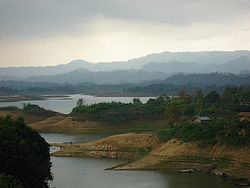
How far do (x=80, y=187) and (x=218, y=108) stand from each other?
34849 millimetres

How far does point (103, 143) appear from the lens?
137 feet

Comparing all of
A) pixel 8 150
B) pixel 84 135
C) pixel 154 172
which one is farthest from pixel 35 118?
pixel 8 150

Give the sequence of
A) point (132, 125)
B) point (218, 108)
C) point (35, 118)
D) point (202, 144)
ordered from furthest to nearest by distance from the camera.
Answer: point (35, 118) → point (132, 125) → point (218, 108) → point (202, 144)

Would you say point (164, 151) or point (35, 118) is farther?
point (35, 118)

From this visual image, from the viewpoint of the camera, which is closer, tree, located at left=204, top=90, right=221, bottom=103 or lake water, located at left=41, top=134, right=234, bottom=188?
lake water, located at left=41, top=134, right=234, bottom=188

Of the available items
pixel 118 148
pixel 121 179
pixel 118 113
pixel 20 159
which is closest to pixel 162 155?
pixel 121 179

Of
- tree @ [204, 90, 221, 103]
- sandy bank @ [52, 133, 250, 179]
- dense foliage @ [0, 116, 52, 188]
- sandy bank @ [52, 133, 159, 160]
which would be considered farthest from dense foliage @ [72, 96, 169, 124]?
dense foliage @ [0, 116, 52, 188]

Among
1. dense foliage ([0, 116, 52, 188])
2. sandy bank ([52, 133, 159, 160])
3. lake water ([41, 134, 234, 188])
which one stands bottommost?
lake water ([41, 134, 234, 188])

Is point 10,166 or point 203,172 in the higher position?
point 10,166

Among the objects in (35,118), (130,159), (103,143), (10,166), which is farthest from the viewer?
(35,118)

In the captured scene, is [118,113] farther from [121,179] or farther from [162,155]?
[121,179]

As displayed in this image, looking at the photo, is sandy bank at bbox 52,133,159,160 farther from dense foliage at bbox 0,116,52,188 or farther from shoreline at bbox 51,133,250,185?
dense foliage at bbox 0,116,52,188

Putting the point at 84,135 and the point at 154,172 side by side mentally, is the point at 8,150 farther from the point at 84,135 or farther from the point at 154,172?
the point at 84,135

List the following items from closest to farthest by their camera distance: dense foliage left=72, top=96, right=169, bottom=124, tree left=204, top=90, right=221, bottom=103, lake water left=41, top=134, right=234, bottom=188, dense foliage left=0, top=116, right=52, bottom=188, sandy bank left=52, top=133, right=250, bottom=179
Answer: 1. dense foliage left=0, top=116, right=52, bottom=188
2. lake water left=41, top=134, right=234, bottom=188
3. sandy bank left=52, top=133, right=250, bottom=179
4. dense foliage left=72, top=96, right=169, bottom=124
5. tree left=204, top=90, right=221, bottom=103
